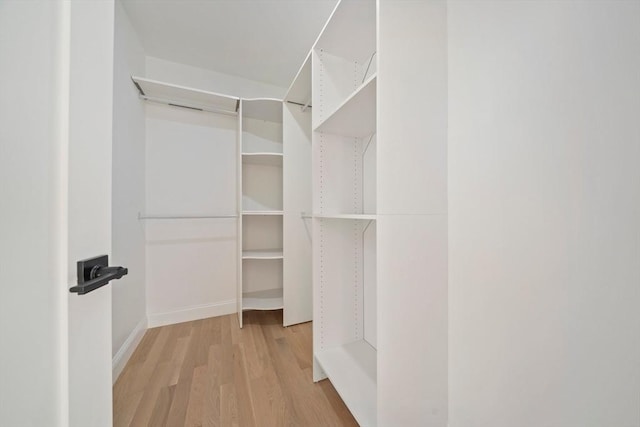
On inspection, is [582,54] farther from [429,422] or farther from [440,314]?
[429,422]

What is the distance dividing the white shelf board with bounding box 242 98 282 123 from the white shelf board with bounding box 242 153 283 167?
0.49 metres

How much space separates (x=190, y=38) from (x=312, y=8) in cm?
109

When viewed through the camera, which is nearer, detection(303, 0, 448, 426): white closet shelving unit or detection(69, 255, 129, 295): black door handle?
detection(69, 255, 129, 295): black door handle

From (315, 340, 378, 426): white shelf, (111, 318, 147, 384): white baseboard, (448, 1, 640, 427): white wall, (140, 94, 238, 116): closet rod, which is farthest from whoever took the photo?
(140, 94, 238, 116): closet rod

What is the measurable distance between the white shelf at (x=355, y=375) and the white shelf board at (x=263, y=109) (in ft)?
7.00

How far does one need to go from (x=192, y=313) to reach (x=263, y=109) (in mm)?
2166

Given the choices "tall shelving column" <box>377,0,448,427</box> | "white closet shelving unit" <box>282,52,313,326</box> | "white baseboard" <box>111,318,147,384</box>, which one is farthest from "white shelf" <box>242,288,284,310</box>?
"tall shelving column" <box>377,0,448,427</box>

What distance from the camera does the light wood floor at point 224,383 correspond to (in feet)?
3.85

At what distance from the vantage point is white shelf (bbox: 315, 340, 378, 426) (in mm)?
1054

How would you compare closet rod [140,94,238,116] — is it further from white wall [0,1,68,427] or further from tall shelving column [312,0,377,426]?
white wall [0,1,68,427]

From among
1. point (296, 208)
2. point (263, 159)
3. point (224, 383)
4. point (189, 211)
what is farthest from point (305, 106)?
point (224, 383)

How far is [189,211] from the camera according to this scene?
2230 mm

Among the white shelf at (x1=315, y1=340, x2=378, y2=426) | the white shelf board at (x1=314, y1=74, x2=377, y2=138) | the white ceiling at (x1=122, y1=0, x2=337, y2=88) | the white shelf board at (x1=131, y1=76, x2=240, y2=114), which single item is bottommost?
the white shelf at (x1=315, y1=340, x2=378, y2=426)

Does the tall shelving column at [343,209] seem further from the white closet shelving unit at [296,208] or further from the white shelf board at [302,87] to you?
the white closet shelving unit at [296,208]
